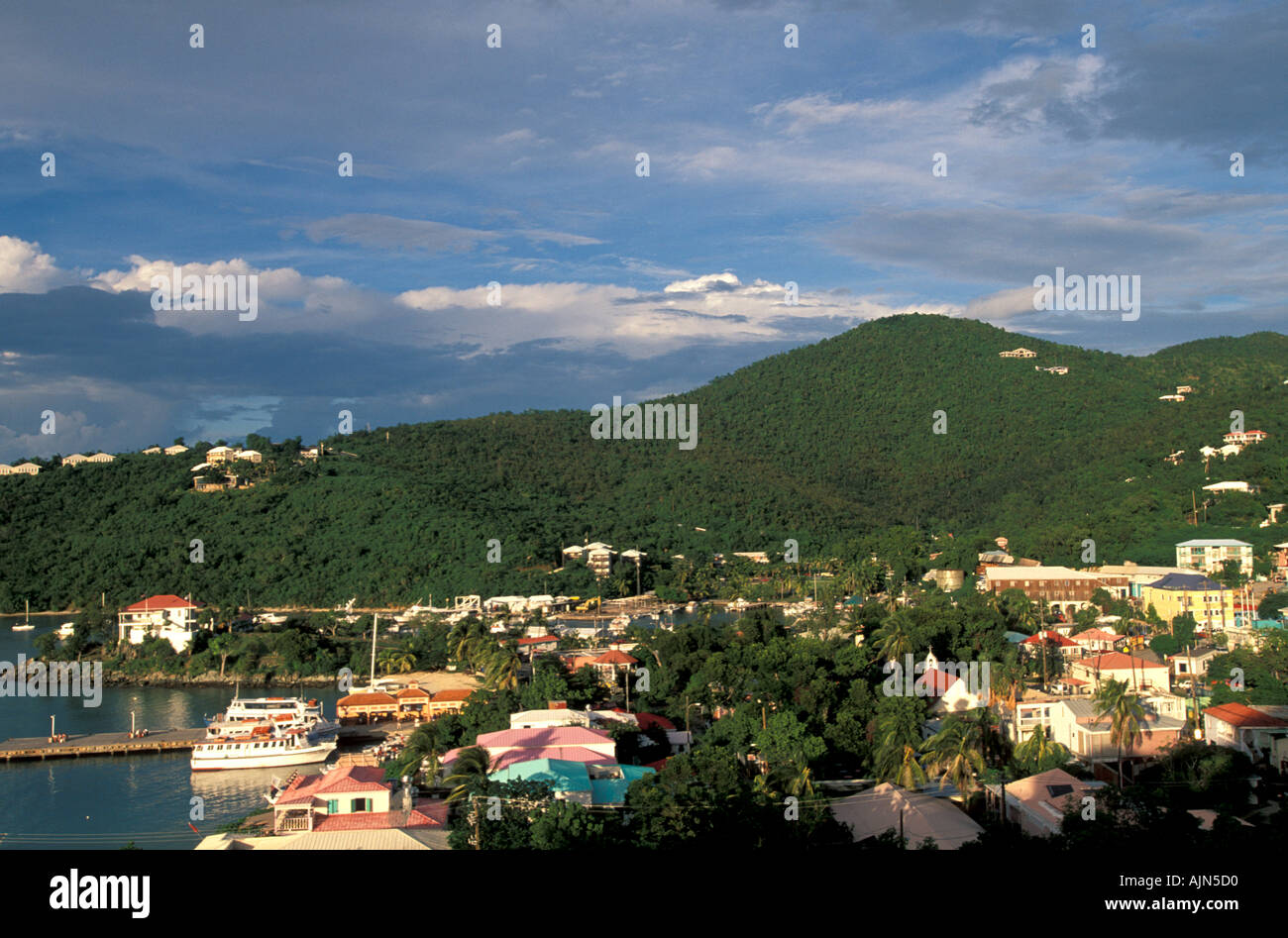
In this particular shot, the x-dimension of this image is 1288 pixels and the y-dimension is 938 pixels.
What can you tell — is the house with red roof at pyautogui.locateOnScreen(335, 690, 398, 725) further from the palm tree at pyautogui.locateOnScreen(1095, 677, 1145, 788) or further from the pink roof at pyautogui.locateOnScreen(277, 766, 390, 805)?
the palm tree at pyautogui.locateOnScreen(1095, 677, 1145, 788)

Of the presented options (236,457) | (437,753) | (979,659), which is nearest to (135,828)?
(437,753)

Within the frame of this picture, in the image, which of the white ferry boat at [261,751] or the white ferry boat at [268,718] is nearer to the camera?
the white ferry boat at [261,751]

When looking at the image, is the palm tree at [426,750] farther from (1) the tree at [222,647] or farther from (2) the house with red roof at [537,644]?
(1) the tree at [222,647]

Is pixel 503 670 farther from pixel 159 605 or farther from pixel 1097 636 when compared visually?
pixel 159 605

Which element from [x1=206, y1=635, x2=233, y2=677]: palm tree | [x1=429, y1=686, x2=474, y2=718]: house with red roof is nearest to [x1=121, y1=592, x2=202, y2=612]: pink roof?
[x1=206, y1=635, x2=233, y2=677]: palm tree

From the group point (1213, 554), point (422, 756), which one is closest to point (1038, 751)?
point (422, 756)

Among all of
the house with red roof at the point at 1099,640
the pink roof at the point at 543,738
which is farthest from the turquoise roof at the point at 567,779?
the house with red roof at the point at 1099,640

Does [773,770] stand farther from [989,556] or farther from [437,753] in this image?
[989,556]
